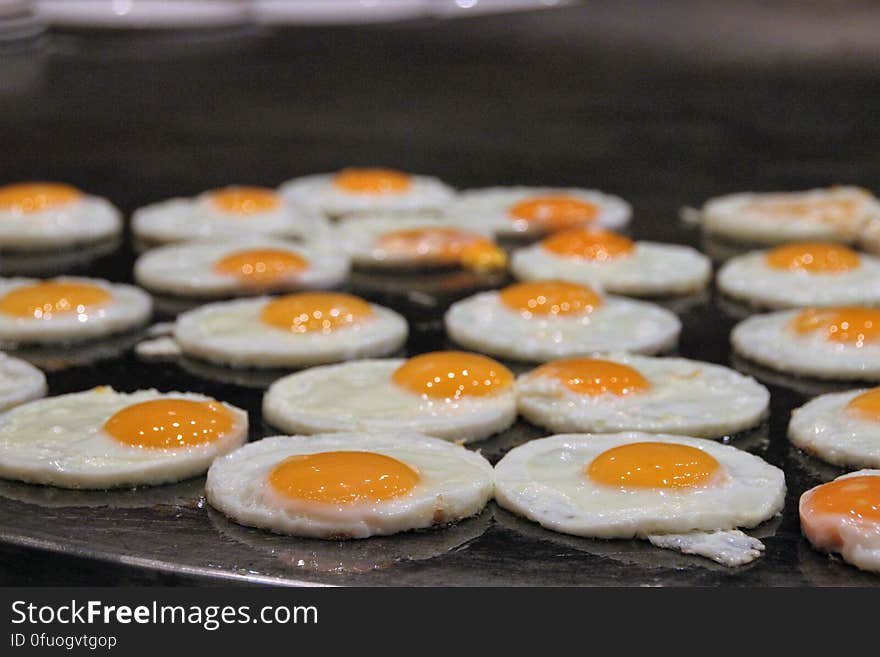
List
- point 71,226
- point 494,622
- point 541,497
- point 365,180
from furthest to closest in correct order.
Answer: point 365,180 → point 71,226 → point 541,497 → point 494,622

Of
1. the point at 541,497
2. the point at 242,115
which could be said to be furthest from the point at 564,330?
the point at 242,115

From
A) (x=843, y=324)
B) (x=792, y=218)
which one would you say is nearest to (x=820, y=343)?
(x=843, y=324)

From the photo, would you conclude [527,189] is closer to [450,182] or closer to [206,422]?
[450,182]

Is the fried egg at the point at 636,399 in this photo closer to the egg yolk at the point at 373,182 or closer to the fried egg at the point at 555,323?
the fried egg at the point at 555,323

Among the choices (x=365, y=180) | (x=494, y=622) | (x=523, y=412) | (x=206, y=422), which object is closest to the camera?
(x=494, y=622)

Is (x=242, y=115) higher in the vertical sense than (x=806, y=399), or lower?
higher

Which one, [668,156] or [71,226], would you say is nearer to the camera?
[71,226]

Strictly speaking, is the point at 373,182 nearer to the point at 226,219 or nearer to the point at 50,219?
the point at 226,219
